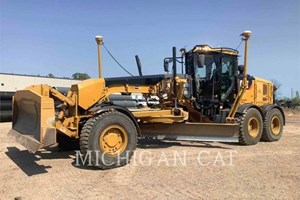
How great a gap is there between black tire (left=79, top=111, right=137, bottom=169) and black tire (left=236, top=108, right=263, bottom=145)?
12.7ft

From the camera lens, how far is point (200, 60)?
384 inches

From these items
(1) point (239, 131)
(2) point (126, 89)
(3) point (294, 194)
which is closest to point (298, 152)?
(1) point (239, 131)

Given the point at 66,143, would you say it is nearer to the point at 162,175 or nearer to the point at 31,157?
the point at 31,157

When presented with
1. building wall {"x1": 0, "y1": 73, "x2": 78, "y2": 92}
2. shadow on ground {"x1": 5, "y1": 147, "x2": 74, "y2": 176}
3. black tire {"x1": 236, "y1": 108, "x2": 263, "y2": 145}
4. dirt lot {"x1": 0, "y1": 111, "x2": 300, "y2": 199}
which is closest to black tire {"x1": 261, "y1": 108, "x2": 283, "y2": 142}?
black tire {"x1": 236, "y1": 108, "x2": 263, "y2": 145}

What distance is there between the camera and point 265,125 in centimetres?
1105

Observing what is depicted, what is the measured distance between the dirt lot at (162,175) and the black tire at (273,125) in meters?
1.95

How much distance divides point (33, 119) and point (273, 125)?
7804 millimetres

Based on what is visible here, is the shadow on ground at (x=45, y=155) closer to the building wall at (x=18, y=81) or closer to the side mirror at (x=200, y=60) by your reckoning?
the side mirror at (x=200, y=60)

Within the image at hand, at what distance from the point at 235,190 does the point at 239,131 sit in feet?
15.1

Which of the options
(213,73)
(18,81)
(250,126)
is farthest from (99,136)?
(18,81)

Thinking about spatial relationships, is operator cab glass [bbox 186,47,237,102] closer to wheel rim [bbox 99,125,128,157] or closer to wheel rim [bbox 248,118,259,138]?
wheel rim [bbox 248,118,259,138]

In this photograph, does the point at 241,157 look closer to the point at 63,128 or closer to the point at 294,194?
the point at 294,194

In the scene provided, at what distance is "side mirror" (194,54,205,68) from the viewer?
9734mm

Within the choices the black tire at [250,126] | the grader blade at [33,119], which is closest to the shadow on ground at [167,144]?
the black tire at [250,126]
